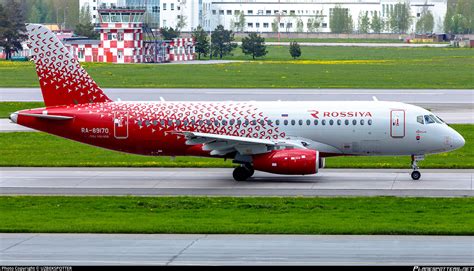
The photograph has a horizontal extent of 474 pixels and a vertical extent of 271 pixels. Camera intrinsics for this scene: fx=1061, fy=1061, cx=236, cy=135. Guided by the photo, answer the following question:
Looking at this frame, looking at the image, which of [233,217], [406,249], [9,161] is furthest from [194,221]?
[9,161]

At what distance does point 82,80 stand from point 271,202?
11856 mm

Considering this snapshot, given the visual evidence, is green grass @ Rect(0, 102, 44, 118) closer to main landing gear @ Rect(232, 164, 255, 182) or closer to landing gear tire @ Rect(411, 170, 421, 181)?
main landing gear @ Rect(232, 164, 255, 182)

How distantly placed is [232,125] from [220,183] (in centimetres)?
260

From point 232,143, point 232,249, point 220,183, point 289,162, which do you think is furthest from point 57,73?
point 232,249

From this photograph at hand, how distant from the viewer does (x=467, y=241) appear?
27328 millimetres

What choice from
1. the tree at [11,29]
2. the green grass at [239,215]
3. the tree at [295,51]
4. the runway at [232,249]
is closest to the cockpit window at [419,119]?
the green grass at [239,215]

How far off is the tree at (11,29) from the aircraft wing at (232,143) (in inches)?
4820

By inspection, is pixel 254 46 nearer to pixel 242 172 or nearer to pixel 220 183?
pixel 242 172

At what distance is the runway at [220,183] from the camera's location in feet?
125

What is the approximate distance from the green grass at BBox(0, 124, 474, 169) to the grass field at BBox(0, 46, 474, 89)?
1706 inches

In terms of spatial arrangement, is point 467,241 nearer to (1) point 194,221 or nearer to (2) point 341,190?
(1) point 194,221

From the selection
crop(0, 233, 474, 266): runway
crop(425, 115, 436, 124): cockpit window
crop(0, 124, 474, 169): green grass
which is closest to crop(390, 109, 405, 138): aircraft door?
crop(425, 115, 436, 124): cockpit window

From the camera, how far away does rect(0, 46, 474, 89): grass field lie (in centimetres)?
9862

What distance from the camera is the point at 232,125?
42.2 metres
